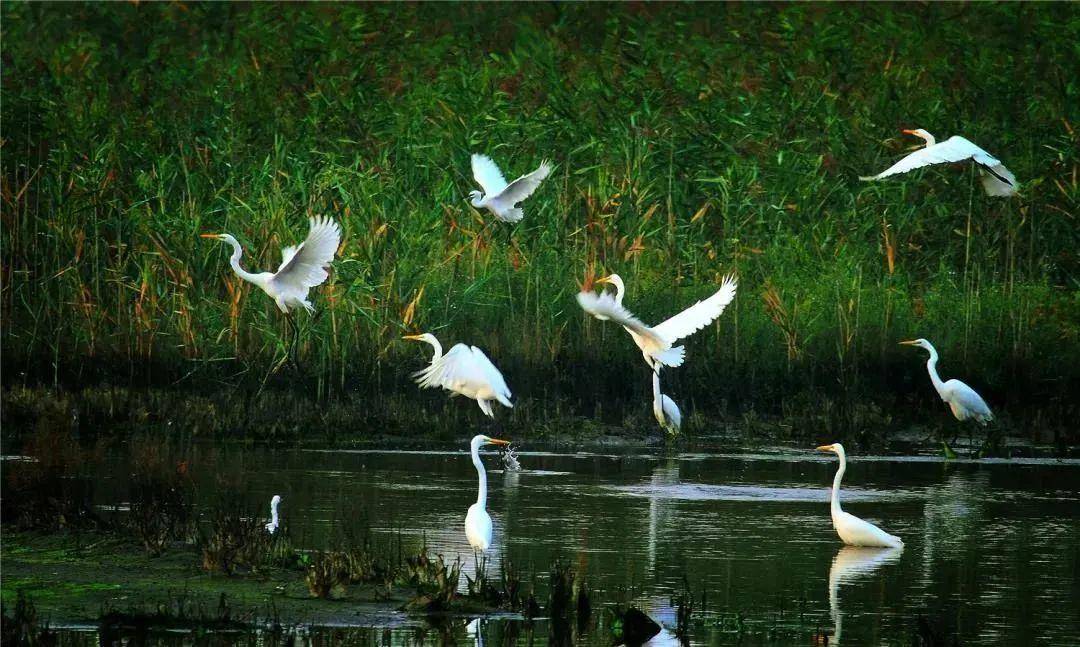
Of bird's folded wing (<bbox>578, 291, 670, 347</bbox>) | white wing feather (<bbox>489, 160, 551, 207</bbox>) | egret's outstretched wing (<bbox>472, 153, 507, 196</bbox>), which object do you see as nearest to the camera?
bird's folded wing (<bbox>578, 291, 670, 347</bbox>)

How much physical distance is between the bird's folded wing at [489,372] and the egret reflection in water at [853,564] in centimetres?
321

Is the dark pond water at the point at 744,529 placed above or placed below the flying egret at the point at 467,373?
below

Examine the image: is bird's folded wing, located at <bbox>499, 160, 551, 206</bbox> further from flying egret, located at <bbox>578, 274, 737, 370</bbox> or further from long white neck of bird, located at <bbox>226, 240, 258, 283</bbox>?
long white neck of bird, located at <bbox>226, 240, 258, 283</bbox>

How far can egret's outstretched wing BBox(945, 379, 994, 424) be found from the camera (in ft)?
42.4

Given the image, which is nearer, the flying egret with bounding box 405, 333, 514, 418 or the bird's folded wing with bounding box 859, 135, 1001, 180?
the flying egret with bounding box 405, 333, 514, 418

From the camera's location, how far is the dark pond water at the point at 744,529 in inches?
279

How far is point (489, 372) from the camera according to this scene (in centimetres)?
1153

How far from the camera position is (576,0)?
80.0 ft

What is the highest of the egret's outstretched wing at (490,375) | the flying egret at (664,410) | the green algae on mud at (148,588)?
the egret's outstretched wing at (490,375)

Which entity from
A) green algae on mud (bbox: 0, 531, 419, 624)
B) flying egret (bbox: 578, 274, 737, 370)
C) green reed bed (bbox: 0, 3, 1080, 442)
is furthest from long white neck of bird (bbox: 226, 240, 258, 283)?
green algae on mud (bbox: 0, 531, 419, 624)

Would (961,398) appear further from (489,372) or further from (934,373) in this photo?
(489,372)

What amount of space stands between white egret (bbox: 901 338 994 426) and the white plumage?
4.48 meters

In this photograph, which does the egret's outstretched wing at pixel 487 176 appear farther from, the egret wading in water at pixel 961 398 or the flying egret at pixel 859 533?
the flying egret at pixel 859 533

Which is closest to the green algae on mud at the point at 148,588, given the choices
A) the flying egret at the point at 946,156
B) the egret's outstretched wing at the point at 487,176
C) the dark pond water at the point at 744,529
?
the dark pond water at the point at 744,529
